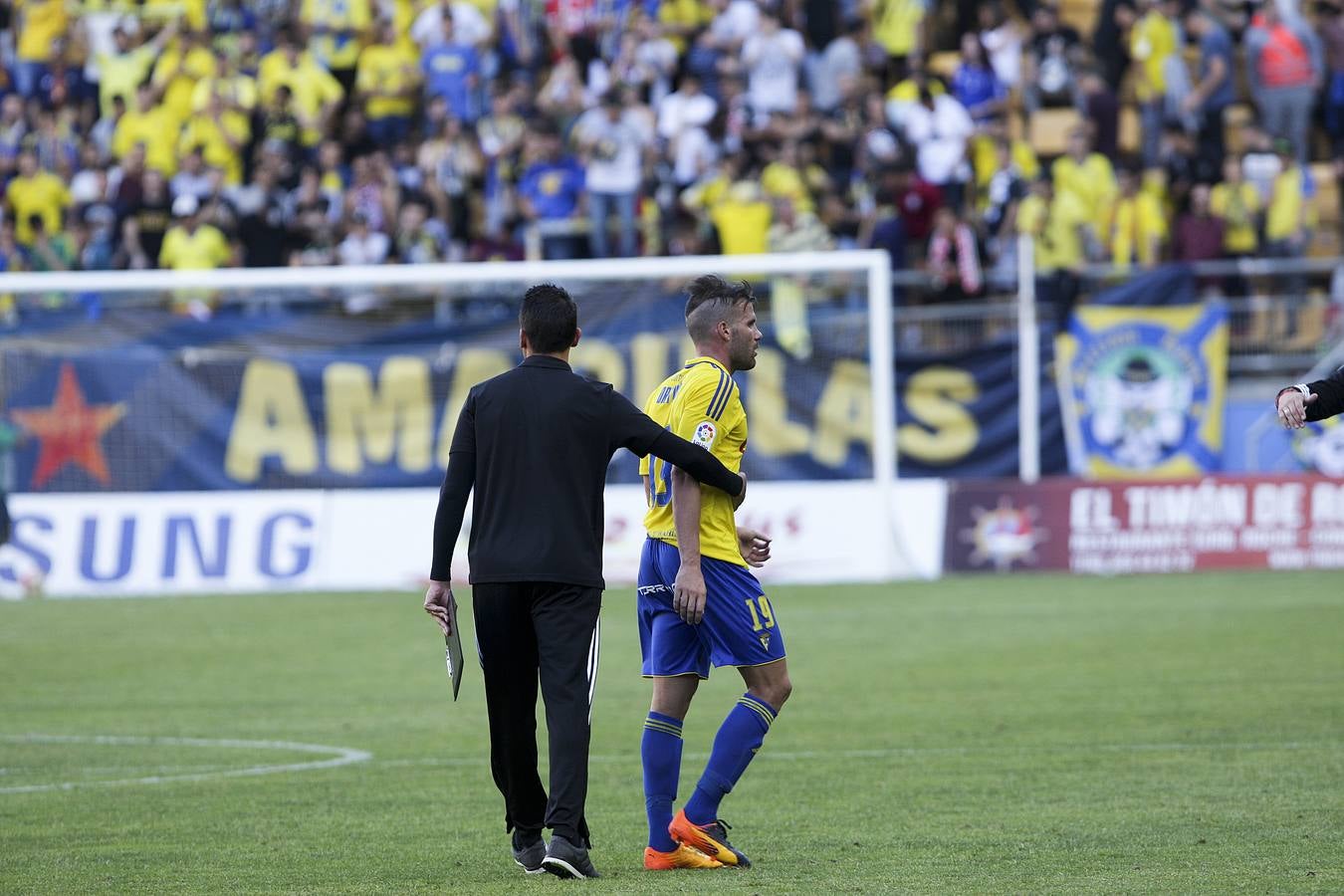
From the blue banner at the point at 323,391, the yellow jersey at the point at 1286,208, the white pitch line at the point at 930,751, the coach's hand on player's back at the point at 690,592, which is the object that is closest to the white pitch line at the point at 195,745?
the white pitch line at the point at 930,751

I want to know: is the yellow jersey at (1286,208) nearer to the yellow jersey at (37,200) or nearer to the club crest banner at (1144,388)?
the club crest banner at (1144,388)

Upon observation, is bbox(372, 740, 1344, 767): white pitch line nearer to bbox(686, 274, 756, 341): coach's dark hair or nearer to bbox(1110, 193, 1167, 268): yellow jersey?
bbox(686, 274, 756, 341): coach's dark hair

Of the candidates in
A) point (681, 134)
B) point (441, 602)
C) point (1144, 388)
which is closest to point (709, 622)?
point (441, 602)

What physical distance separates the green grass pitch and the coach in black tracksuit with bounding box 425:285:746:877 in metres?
0.37

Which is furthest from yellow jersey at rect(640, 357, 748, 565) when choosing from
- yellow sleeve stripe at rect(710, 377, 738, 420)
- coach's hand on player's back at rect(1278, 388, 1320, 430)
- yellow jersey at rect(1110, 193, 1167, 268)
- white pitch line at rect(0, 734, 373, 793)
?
yellow jersey at rect(1110, 193, 1167, 268)

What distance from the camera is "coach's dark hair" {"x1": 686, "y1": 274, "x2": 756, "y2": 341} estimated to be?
25.5ft

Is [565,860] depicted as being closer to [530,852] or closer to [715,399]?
[530,852]

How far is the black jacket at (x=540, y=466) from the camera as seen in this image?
7.35 meters

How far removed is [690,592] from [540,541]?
0.58 metres

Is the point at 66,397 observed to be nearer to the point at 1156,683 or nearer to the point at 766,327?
the point at 766,327

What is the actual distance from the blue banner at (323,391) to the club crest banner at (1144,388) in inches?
114

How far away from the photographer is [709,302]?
7797mm

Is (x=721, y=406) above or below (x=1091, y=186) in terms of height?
below

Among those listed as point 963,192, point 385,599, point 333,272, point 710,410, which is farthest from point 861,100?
point 710,410
